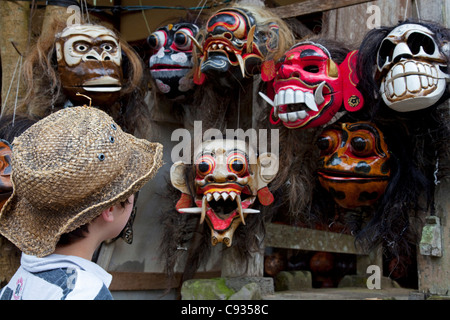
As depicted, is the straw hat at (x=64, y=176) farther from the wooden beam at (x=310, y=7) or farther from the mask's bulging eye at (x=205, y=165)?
the wooden beam at (x=310, y=7)

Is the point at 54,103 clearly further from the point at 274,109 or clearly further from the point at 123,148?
the point at 123,148

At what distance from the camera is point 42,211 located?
46.9 inches

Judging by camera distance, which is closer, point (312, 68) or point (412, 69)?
point (412, 69)

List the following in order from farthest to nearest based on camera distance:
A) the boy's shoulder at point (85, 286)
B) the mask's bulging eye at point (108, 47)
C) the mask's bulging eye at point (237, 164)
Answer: the mask's bulging eye at point (108, 47), the mask's bulging eye at point (237, 164), the boy's shoulder at point (85, 286)

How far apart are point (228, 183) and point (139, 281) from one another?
1239mm

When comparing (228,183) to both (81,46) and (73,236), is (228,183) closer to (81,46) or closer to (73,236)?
(81,46)

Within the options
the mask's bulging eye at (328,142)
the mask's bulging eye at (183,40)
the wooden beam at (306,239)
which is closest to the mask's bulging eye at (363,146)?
the mask's bulging eye at (328,142)

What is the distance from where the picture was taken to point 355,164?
2381mm

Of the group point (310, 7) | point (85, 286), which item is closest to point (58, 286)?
point (85, 286)

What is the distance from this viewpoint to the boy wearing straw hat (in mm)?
1092

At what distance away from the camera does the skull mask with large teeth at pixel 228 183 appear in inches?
101

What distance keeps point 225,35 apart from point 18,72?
1.28 meters

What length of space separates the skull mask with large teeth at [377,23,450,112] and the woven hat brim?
1213mm

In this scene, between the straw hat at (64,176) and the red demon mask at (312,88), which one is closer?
the straw hat at (64,176)
